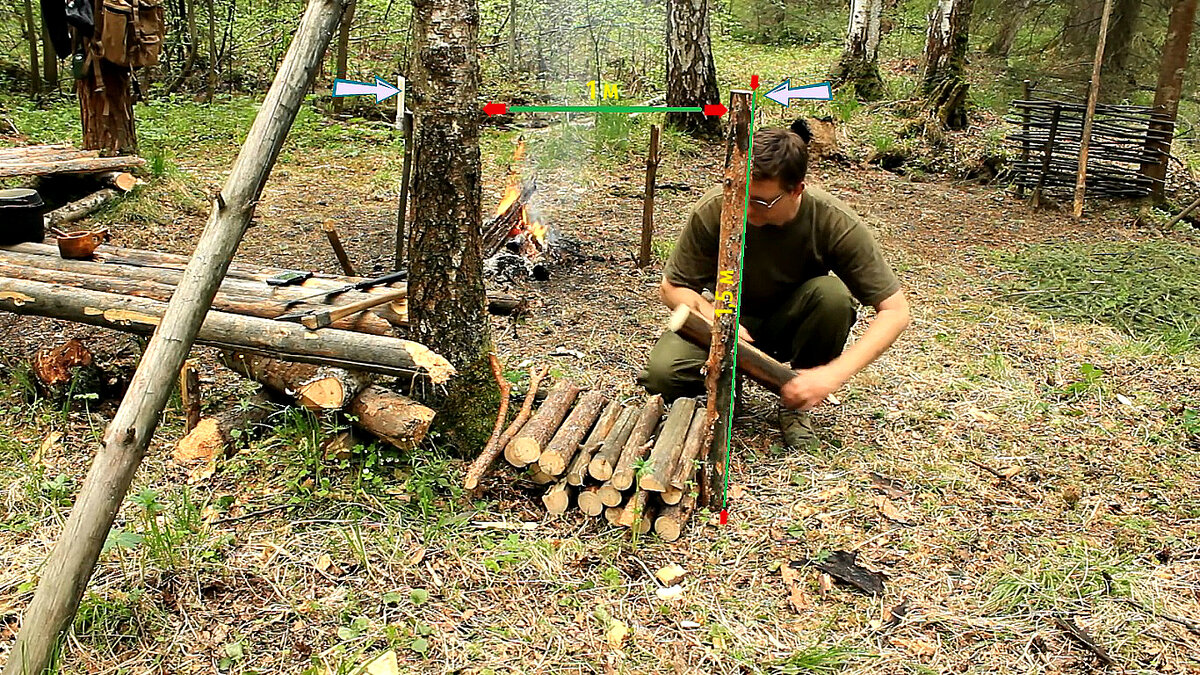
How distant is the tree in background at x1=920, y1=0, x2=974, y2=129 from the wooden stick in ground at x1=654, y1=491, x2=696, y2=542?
9563 mm

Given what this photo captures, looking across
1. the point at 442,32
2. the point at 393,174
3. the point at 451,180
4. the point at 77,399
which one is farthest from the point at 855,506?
the point at 393,174

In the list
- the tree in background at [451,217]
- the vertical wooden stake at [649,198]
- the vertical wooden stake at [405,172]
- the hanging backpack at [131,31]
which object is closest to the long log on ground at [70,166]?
the hanging backpack at [131,31]

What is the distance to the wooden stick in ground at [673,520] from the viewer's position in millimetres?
3162

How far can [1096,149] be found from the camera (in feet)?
28.8

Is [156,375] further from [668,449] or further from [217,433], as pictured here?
[668,449]

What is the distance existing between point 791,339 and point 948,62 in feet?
32.1

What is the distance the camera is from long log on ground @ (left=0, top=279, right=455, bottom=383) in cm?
327

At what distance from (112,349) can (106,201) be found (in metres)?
2.84

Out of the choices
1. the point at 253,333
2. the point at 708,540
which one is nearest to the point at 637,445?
the point at 708,540

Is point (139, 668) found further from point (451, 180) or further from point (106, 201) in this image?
point (106, 201)

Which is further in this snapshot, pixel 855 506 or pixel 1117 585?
pixel 855 506

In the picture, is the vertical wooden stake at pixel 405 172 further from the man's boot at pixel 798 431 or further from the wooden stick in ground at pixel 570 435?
the man's boot at pixel 798 431

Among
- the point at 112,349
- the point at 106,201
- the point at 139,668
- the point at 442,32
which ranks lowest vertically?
the point at 139,668

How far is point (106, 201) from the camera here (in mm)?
6797
